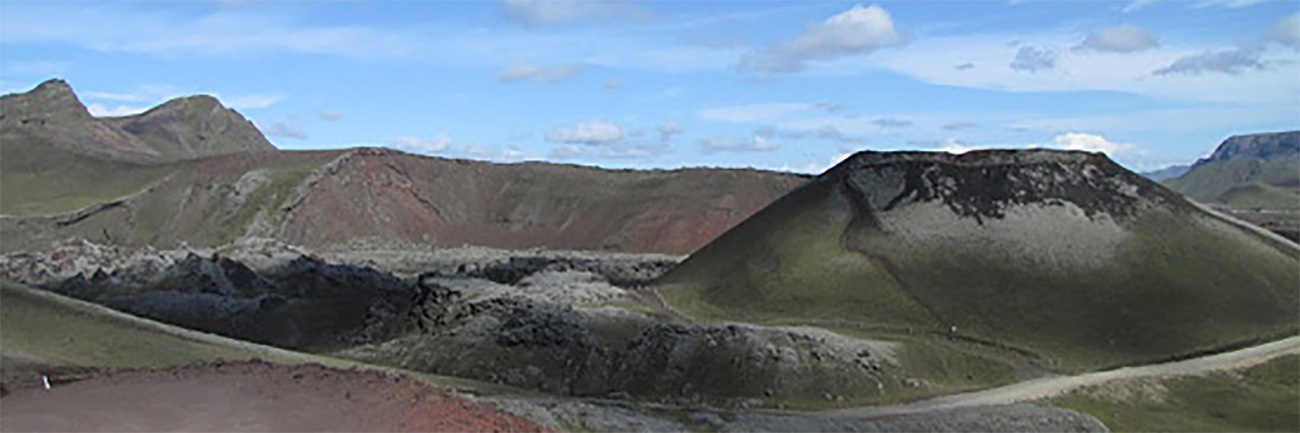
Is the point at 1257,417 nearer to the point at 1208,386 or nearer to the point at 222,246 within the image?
the point at 1208,386

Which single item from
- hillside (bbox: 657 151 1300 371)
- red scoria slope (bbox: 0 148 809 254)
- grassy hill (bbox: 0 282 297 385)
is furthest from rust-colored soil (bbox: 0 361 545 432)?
red scoria slope (bbox: 0 148 809 254)

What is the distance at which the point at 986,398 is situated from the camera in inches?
2749

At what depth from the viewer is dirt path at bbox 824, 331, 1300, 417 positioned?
221 feet

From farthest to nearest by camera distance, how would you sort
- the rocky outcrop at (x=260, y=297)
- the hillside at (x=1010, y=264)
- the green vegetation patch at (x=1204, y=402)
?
the rocky outcrop at (x=260, y=297) < the hillside at (x=1010, y=264) < the green vegetation patch at (x=1204, y=402)

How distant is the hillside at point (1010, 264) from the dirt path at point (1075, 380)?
4.28m

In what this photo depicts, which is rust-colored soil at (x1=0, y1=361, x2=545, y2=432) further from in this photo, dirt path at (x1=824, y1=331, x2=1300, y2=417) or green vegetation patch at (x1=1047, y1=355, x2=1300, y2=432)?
green vegetation patch at (x1=1047, y1=355, x2=1300, y2=432)

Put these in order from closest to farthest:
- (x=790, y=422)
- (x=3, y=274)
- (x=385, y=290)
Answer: (x=790, y=422), (x=385, y=290), (x=3, y=274)

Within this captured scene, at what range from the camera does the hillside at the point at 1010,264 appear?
93938 millimetres

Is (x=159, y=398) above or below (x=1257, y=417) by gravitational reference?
above

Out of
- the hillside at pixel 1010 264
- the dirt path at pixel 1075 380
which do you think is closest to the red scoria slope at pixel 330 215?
the hillside at pixel 1010 264

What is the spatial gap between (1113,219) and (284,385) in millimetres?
90679

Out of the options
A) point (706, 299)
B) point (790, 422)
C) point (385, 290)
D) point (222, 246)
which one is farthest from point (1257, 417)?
point (222, 246)

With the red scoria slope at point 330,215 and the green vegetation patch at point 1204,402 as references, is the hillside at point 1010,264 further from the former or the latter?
the red scoria slope at point 330,215

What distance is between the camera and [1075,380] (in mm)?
73812
